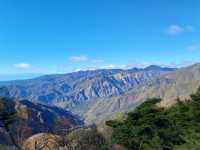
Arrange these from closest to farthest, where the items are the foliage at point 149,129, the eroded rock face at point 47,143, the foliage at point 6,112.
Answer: the eroded rock face at point 47,143
the foliage at point 6,112
the foliage at point 149,129

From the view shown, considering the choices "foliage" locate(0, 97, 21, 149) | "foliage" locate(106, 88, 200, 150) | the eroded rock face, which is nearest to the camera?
the eroded rock face

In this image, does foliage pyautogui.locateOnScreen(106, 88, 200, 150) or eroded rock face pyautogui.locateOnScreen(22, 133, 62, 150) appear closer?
eroded rock face pyautogui.locateOnScreen(22, 133, 62, 150)

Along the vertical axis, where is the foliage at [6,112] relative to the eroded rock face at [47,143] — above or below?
above

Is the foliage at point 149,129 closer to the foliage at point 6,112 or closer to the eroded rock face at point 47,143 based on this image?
the eroded rock face at point 47,143

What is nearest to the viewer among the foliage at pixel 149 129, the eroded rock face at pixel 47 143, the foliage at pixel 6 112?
the eroded rock face at pixel 47 143

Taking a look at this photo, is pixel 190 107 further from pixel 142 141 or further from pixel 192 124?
pixel 142 141

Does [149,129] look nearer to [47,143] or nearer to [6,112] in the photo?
[47,143]

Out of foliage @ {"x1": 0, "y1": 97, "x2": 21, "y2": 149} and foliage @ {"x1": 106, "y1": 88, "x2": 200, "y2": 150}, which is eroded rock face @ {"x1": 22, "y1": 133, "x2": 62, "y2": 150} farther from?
foliage @ {"x1": 106, "y1": 88, "x2": 200, "y2": 150}

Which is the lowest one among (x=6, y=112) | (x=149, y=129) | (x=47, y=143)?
(x=149, y=129)

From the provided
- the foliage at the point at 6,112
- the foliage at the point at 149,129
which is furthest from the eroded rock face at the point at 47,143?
the foliage at the point at 149,129

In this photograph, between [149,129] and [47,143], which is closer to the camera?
[47,143]

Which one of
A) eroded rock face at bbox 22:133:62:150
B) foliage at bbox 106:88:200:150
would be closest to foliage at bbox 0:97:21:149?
eroded rock face at bbox 22:133:62:150

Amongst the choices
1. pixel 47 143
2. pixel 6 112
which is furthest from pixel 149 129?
pixel 6 112

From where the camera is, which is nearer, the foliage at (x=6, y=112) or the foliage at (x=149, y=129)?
the foliage at (x=6, y=112)
